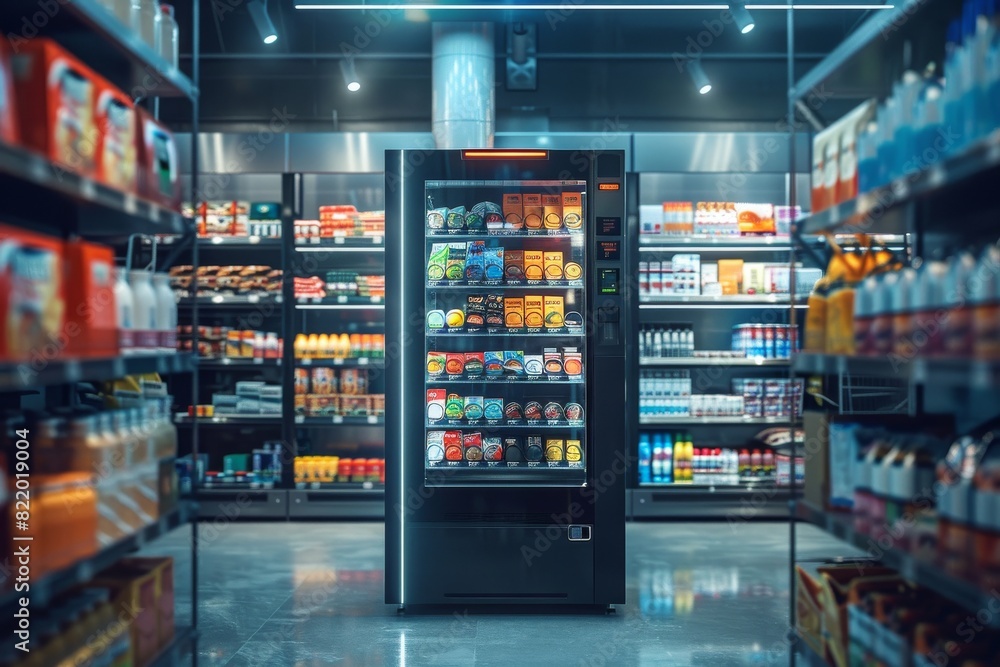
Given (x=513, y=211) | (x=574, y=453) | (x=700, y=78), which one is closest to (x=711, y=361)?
(x=700, y=78)

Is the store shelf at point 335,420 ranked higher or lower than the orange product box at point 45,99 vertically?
lower

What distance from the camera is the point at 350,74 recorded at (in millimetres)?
8094

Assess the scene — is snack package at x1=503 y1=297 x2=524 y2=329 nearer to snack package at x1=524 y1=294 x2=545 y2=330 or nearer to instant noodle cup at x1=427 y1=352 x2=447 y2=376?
snack package at x1=524 y1=294 x2=545 y2=330

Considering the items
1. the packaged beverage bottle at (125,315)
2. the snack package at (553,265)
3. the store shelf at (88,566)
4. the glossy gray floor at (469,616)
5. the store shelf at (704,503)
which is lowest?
the glossy gray floor at (469,616)

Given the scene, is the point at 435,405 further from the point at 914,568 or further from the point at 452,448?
the point at 914,568

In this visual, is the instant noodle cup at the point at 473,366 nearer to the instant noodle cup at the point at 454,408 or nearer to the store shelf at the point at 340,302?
the instant noodle cup at the point at 454,408

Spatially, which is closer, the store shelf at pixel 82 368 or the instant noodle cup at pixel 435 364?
the store shelf at pixel 82 368

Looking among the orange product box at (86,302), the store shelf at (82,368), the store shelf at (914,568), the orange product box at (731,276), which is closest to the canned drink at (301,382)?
the orange product box at (731,276)

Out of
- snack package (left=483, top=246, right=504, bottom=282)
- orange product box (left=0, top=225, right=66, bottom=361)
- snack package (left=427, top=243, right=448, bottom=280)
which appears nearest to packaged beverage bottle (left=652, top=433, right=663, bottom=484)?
snack package (left=483, top=246, right=504, bottom=282)

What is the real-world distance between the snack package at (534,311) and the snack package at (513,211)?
0.40 meters

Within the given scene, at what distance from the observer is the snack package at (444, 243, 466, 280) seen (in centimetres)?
502

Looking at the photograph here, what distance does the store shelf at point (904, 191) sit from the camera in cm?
187

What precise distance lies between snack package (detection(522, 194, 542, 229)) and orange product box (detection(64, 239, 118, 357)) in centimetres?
283

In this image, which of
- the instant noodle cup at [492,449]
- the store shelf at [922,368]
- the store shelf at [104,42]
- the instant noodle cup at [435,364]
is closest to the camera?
the store shelf at [922,368]
